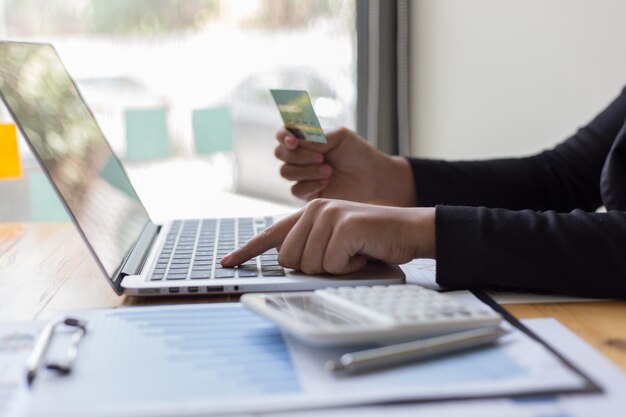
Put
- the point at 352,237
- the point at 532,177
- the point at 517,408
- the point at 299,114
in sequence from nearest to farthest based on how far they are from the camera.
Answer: the point at 517,408 → the point at 352,237 → the point at 299,114 → the point at 532,177

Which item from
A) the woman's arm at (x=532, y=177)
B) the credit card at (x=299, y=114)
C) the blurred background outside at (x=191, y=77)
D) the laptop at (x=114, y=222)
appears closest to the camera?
the laptop at (x=114, y=222)

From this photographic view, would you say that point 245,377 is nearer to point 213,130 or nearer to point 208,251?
point 208,251

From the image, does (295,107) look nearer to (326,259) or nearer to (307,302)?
(326,259)

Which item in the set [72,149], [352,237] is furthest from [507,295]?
[72,149]

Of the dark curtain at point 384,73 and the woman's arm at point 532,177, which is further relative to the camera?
the dark curtain at point 384,73

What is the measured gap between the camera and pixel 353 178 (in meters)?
1.26

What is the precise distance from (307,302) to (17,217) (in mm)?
1636

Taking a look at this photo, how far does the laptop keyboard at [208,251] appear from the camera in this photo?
0.80 m

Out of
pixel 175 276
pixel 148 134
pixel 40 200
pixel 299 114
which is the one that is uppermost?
pixel 299 114

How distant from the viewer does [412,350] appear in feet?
1.83

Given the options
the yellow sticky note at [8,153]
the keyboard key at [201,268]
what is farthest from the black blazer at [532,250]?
the yellow sticky note at [8,153]

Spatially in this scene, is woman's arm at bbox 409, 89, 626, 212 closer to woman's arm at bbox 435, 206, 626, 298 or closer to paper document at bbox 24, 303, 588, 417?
woman's arm at bbox 435, 206, 626, 298

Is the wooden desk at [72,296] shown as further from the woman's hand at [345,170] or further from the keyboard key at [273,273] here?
the woman's hand at [345,170]

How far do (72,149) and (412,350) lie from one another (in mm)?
543
